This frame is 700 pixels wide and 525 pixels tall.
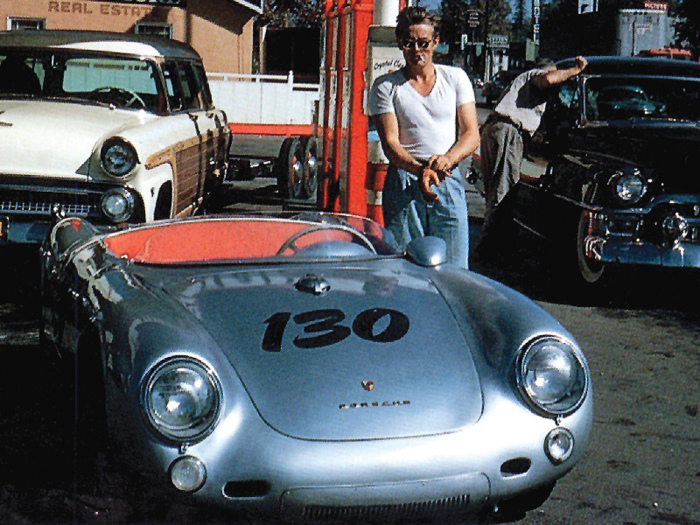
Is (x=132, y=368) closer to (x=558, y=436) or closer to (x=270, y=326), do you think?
(x=270, y=326)

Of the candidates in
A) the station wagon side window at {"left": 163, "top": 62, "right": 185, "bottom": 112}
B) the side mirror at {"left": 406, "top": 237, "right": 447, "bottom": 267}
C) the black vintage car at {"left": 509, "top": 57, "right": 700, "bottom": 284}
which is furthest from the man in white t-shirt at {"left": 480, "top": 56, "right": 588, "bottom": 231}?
the side mirror at {"left": 406, "top": 237, "right": 447, "bottom": 267}

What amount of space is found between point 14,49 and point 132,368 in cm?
570

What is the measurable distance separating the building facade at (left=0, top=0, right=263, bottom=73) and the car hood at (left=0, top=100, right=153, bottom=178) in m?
18.0

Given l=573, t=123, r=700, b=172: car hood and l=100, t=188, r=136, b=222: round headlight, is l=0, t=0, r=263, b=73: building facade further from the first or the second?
l=573, t=123, r=700, b=172: car hood

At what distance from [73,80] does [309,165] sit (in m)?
3.64

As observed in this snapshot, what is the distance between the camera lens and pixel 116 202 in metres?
6.80

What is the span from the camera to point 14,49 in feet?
26.7

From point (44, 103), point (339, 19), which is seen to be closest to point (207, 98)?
point (339, 19)

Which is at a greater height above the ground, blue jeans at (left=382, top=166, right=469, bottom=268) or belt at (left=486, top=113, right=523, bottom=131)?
belt at (left=486, top=113, right=523, bottom=131)

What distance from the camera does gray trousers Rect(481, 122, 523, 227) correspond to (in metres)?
8.16

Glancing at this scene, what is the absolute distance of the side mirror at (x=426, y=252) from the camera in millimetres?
4070

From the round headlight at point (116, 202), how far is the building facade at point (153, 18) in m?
18.6

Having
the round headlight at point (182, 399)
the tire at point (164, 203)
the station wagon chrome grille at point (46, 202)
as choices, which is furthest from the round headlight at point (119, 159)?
the round headlight at point (182, 399)

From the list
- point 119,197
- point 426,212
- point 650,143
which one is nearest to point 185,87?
point 119,197
